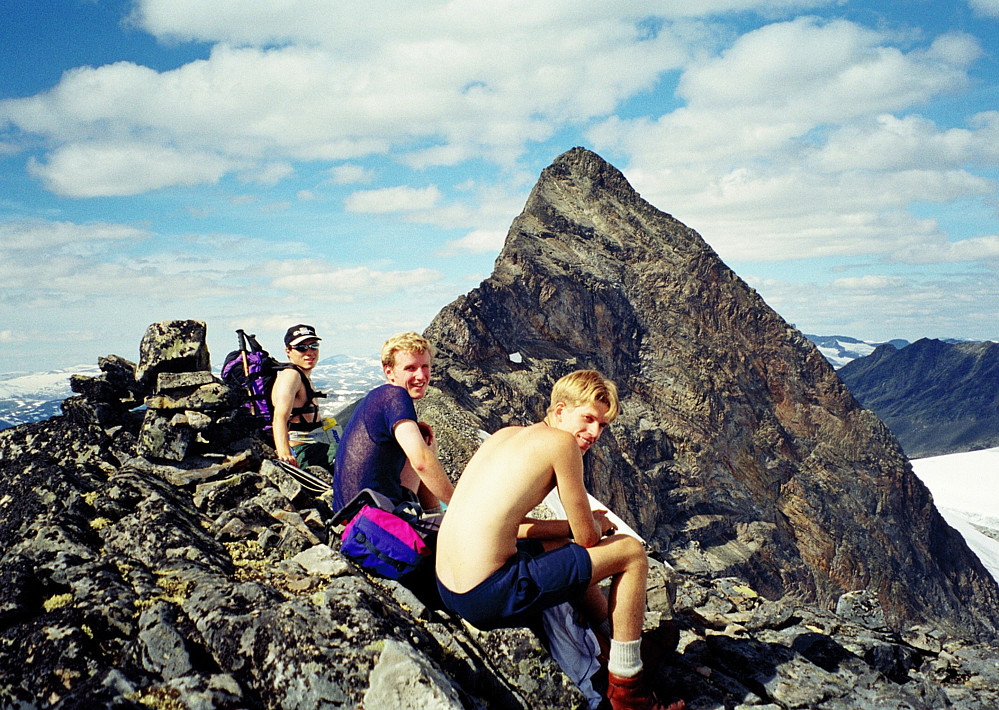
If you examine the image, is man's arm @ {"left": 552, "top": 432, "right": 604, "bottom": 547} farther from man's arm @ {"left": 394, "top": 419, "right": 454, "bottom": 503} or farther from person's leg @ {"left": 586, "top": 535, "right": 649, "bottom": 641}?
man's arm @ {"left": 394, "top": 419, "right": 454, "bottom": 503}

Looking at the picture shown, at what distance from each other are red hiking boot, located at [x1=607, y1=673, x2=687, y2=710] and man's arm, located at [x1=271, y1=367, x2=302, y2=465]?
563cm

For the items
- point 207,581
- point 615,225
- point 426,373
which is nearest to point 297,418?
point 426,373

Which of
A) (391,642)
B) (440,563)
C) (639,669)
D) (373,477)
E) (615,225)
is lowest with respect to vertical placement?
(639,669)

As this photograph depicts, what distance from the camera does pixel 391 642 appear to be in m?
4.30

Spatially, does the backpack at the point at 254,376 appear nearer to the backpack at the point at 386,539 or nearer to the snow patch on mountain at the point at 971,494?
the backpack at the point at 386,539

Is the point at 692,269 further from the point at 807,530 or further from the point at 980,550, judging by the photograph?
the point at 980,550

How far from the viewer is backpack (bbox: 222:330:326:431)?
Answer: 9805mm

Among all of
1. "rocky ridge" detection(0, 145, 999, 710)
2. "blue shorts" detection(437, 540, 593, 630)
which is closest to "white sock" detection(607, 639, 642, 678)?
"rocky ridge" detection(0, 145, 999, 710)

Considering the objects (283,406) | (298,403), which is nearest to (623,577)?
(283,406)

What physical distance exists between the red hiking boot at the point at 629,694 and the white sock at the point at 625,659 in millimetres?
35

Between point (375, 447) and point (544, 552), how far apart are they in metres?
1.86

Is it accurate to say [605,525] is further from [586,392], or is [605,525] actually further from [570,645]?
[586,392]

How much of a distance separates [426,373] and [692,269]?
47941mm

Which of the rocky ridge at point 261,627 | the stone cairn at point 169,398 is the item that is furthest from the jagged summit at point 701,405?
the rocky ridge at point 261,627
